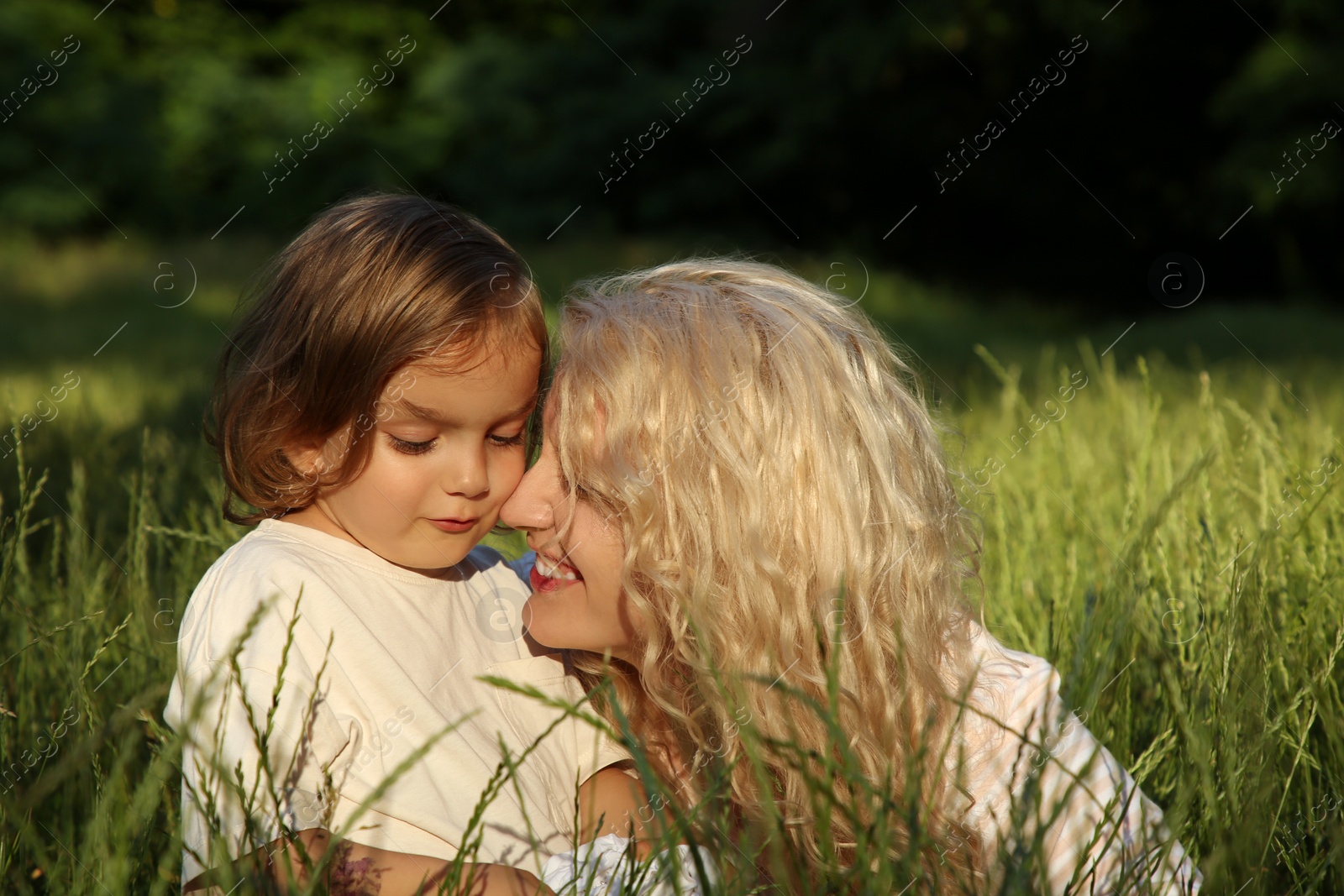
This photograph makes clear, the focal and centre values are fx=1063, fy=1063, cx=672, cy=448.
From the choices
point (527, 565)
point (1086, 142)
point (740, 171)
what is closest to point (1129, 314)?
point (1086, 142)

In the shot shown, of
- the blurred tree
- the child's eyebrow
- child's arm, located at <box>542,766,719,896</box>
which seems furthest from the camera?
the blurred tree

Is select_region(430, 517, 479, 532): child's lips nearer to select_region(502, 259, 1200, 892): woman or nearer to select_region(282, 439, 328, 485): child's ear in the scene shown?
select_region(502, 259, 1200, 892): woman

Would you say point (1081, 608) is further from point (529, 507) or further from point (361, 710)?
point (361, 710)

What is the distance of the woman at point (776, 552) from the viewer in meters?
1.52

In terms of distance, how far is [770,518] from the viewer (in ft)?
5.10

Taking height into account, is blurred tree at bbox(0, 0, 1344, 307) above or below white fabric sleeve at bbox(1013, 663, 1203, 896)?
above

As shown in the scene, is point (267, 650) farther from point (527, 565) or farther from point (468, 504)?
point (527, 565)

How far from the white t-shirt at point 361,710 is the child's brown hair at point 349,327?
0.14 metres

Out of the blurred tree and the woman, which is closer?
the woman

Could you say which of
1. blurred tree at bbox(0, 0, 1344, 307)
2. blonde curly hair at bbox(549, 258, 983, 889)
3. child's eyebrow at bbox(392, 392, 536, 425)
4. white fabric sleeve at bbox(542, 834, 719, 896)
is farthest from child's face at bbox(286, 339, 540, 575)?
blurred tree at bbox(0, 0, 1344, 307)

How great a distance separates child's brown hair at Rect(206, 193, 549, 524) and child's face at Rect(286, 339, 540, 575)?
22 millimetres

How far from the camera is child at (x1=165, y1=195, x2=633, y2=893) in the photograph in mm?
1354

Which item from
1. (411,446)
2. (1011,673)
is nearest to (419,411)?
(411,446)

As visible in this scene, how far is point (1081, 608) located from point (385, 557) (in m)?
1.37
